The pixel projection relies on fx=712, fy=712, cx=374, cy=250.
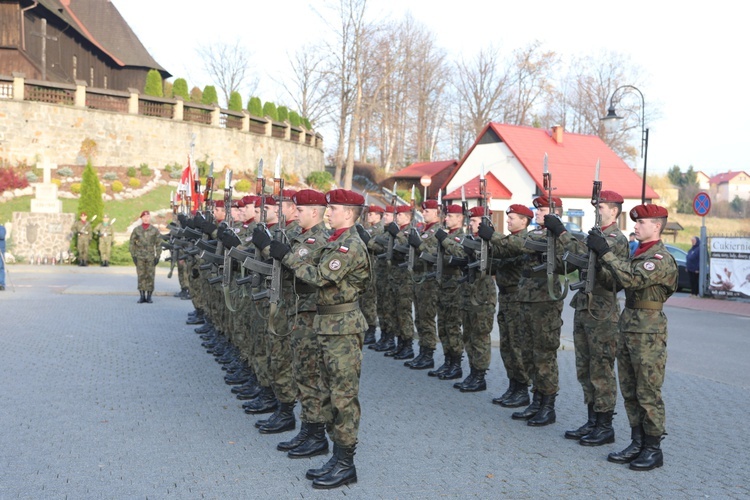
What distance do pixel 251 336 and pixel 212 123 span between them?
34.3 m

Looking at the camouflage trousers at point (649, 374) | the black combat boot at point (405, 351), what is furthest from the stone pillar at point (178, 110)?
the camouflage trousers at point (649, 374)

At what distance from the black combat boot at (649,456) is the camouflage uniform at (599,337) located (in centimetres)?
63

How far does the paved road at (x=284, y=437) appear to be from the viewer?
5078mm

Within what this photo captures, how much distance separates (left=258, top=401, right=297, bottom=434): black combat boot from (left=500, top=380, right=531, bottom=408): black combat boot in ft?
7.81

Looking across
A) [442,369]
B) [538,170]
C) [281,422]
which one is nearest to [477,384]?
[442,369]

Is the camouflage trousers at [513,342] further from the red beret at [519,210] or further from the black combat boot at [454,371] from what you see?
the black combat boot at [454,371]

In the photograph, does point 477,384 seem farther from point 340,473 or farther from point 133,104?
point 133,104

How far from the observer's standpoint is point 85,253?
84.7 feet

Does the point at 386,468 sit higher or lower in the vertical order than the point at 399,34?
lower

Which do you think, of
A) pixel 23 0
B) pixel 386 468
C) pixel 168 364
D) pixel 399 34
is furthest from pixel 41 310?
pixel 399 34

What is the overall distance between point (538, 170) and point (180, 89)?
21.0 m

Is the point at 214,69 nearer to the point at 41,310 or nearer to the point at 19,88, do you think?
the point at 19,88

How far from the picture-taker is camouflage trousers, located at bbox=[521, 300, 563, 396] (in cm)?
695

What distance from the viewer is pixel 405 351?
10.3m
